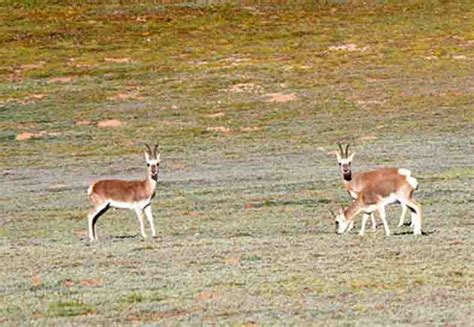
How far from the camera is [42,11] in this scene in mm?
80375

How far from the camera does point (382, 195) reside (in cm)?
2333

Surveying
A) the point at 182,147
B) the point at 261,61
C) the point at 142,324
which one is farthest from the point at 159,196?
the point at 261,61

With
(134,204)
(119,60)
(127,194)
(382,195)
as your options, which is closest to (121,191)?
(127,194)

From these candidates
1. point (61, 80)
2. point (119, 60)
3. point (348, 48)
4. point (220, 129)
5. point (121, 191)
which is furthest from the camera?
point (348, 48)

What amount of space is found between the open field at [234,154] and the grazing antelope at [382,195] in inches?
25.5

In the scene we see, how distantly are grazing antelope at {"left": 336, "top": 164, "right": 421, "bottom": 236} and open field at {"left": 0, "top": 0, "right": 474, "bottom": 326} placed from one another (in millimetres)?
649

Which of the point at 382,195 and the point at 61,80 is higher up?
the point at 382,195

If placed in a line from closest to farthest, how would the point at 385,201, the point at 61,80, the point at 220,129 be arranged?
the point at 385,201, the point at 220,129, the point at 61,80

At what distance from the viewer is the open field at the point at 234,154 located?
16922 mm

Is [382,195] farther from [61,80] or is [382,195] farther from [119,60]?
[119,60]

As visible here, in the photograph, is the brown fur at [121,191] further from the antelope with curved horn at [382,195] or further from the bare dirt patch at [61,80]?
the bare dirt patch at [61,80]

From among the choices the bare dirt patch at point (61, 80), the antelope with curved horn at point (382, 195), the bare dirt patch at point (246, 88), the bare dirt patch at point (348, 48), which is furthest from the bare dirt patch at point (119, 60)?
the antelope with curved horn at point (382, 195)

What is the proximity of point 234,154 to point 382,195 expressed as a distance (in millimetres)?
20621

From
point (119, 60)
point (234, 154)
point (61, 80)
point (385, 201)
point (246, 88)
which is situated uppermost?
point (385, 201)
